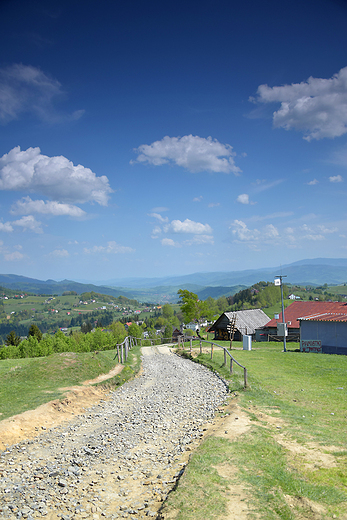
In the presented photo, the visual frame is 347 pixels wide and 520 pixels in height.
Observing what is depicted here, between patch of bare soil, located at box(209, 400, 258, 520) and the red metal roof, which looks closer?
patch of bare soil, located at box(209, 400, 258, 520)

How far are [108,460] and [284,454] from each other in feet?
17.6

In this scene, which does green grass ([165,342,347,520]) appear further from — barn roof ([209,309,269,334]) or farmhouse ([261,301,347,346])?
barn roof ([209,309,269,334])

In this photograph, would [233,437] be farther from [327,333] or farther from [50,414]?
[327,333]

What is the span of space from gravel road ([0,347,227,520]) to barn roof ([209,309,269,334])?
41.8 meters

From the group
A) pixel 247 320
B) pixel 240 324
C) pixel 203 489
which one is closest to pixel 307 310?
pixel 247 320

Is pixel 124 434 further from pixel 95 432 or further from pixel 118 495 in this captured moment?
pixel 118 495

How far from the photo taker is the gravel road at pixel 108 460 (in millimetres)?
7332

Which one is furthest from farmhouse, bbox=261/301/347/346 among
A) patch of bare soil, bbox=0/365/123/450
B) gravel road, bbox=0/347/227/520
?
gravel road, bbox=0/347/227/520

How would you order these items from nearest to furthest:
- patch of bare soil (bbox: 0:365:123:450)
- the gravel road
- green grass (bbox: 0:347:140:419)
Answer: the gravel road → patch of bare soil (bbox: 0:365:123:450) → green grass (bbox: 0:347:140:419)

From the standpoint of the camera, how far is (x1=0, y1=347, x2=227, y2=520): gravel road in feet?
24.1

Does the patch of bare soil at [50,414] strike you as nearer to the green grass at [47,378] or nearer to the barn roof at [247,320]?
the green grass at [47,378]

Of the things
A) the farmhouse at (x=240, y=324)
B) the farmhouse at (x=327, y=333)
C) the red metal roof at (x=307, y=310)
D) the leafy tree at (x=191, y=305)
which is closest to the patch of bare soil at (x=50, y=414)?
the farmhouse at (x=327, y=333)

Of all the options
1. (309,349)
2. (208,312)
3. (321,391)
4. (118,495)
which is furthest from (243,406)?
(208,312)

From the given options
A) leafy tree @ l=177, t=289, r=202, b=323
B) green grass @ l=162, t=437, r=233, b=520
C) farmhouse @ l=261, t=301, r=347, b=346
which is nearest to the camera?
green grass @ l=162, t=437, r=233, b=520
